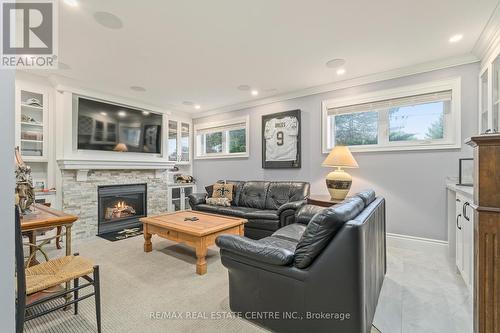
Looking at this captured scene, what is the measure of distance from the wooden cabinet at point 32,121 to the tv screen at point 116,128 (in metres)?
0.47

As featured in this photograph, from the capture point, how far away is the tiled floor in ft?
5.58

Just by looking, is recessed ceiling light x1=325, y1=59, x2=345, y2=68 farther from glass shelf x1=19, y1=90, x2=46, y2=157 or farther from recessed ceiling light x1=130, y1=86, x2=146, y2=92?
glass shelf x1=19, y1=90, x2=46, y2=157

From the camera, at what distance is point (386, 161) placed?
136 inches

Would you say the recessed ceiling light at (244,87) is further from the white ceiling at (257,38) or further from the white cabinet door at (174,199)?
the white cabinet door at (174,199)

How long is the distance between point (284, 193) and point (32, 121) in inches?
165

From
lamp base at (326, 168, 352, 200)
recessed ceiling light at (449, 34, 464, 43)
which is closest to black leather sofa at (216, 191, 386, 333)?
lamp base at (326, 168, 352, 200)

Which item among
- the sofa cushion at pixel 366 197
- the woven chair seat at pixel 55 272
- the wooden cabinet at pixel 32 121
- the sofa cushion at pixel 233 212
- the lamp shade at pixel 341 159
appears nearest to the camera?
the woven chair seat at pixel 55 272

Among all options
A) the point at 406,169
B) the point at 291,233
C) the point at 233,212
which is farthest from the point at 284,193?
the point at 406,169

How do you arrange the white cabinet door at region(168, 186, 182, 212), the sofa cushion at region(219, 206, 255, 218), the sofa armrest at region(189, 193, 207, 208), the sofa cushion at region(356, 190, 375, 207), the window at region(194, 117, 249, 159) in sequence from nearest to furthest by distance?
the sofa cushion at region(356, 190, 375, 207), the sofa cushion at region(219, 206, 255, 218), the sofa armrest at region(189, 193, 207, 208), the window at region(194, 117, 249, 159), the white cabinet door at region(168, 186, 182, 212)

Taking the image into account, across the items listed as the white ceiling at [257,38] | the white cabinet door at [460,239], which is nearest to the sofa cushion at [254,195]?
the white ceiling at [257,38]

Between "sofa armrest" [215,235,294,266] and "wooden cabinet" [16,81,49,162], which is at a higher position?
"wooden cabinet" [16,81,49,162]

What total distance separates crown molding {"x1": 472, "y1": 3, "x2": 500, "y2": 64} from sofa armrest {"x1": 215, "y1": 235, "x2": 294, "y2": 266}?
2.90m

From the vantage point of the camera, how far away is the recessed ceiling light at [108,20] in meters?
2.21

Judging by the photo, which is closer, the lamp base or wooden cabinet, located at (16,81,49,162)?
the lamp base
